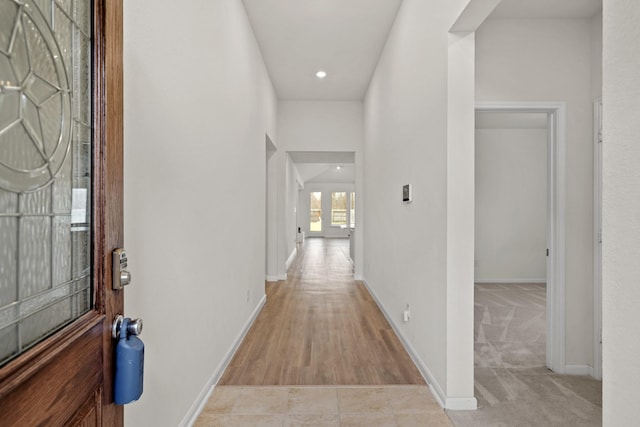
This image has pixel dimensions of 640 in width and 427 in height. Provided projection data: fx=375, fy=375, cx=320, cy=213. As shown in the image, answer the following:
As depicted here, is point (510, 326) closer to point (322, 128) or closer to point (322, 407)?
point (322, 407)

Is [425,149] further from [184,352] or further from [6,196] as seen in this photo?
[6,196]

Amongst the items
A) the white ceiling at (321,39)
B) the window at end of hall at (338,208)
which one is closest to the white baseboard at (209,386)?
the white ceiling at (321,39)

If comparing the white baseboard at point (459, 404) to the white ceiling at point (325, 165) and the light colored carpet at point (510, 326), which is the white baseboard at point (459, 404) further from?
the white ceiling at point (325, 165)

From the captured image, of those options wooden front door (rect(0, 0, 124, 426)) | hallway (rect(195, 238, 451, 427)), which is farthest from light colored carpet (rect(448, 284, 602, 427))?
wooden front door (rect(0, 0, 124, 426))

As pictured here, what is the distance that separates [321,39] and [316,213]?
488 inches

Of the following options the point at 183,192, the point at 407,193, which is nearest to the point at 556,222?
the point at 407,193

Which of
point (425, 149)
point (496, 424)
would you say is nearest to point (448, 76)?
point (425, 149)

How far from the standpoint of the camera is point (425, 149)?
8.75 ft

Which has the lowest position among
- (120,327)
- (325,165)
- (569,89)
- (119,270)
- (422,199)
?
(120,327)

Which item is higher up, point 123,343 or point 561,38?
point 561,38

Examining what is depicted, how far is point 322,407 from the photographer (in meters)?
2.23

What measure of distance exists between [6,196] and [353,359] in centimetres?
269

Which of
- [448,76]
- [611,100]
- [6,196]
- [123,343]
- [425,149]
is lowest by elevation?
[123,343]

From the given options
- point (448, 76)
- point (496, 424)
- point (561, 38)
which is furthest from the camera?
point (561, 38)
